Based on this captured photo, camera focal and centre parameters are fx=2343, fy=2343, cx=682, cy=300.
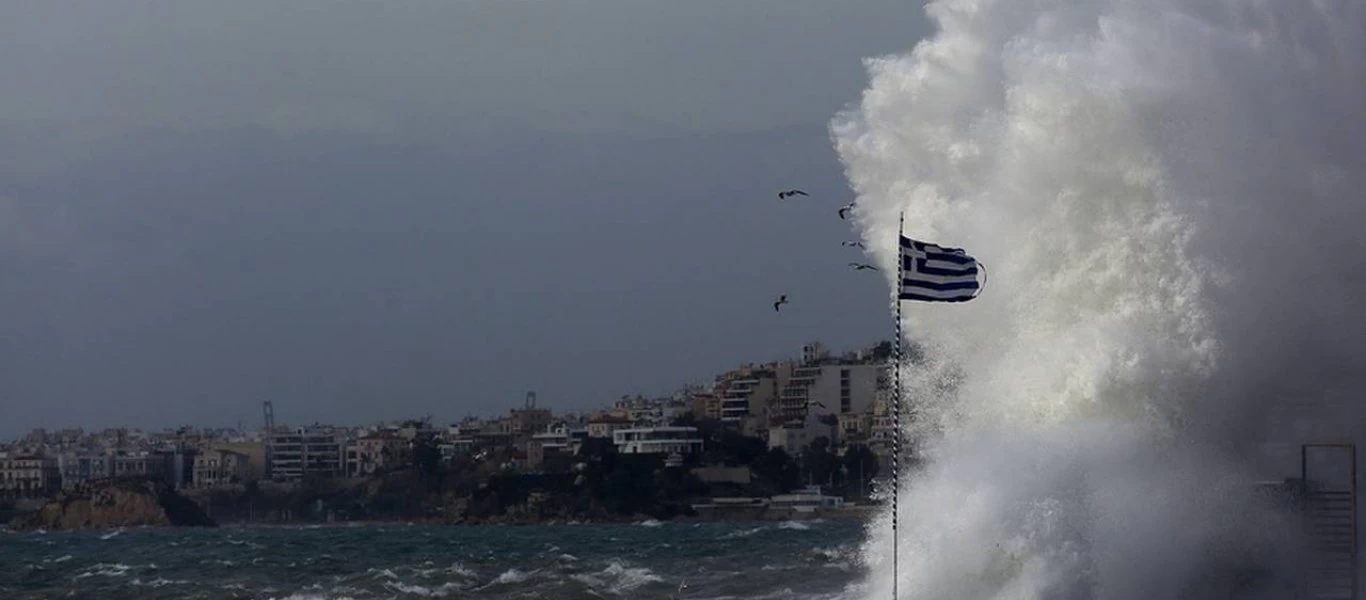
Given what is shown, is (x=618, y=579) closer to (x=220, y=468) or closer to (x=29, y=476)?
(x=220, y=468)

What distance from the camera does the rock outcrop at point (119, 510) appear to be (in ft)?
433

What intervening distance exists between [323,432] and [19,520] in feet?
101

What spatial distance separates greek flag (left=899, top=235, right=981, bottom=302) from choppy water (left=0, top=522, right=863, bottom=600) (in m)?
14.1

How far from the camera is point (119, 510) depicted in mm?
132125

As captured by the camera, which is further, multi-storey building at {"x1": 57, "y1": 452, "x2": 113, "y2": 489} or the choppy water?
multi-storey building at {"x1": 57, "y1": 452, "x2": 113, "y2": 489}

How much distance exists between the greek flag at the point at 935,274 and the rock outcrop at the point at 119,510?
108642mm

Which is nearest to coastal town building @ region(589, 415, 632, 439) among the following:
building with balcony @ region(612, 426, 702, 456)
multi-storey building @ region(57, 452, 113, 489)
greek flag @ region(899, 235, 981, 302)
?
building with balcony @ region(612, 426, 702, 456)

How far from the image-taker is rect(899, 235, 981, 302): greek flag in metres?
27.9

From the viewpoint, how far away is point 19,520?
461 feet

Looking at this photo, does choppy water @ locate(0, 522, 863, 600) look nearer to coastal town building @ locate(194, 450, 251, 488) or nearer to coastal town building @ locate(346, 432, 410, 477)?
coastal town building @ locate(194, 450, 251, 488)

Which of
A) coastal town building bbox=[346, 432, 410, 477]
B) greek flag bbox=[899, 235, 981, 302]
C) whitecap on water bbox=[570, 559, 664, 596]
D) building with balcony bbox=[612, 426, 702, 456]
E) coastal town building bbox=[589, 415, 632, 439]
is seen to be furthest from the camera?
coastal town building bbox=[346, 432, 410, 477]

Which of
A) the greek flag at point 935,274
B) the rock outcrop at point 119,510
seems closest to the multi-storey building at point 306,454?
the rock outcrop at point 119,510

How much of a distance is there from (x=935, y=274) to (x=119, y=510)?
110m

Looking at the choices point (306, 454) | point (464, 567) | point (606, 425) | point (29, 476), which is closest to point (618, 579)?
point (464, 567)
